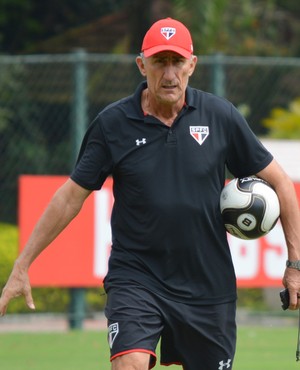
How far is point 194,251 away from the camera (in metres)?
6.22

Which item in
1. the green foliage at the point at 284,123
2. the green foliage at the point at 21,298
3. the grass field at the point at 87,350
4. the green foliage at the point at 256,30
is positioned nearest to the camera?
the grass field at the point at 87,350

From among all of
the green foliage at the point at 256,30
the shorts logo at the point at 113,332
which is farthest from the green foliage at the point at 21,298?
the shorts logo at the point at 113,332

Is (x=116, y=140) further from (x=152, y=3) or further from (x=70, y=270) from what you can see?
(x=152, y=3)

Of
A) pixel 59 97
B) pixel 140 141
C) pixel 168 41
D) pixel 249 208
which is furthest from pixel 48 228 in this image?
pixel 59 97

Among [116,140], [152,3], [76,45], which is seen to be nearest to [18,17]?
[76,45]

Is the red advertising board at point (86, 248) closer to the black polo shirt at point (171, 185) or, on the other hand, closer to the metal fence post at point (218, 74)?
the metal fence post at point (218, 74)

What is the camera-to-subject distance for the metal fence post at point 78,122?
12805 mm

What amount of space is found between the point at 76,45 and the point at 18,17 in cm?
140

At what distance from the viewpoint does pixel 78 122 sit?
12.9 m

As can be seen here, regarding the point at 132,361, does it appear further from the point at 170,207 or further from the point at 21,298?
the point at 21,298

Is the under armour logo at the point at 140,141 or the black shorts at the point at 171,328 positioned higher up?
the under armour logo at the point at 140,141

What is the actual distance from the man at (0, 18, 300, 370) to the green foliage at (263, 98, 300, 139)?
8.10 metres

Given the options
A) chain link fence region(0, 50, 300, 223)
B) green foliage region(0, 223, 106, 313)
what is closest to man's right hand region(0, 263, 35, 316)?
chain link fence region(0, 50, 300, 223)

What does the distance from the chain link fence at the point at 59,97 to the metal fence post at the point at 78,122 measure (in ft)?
0.04
